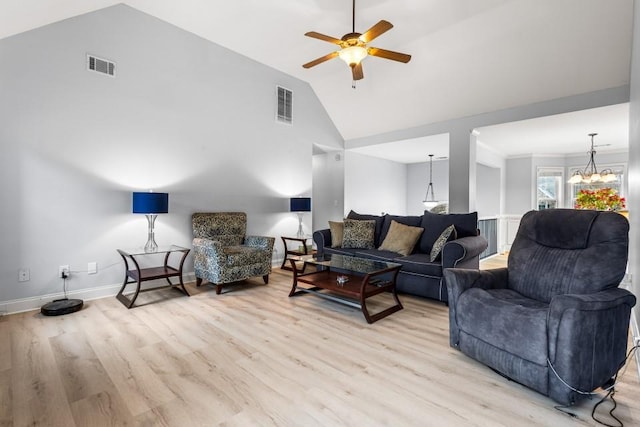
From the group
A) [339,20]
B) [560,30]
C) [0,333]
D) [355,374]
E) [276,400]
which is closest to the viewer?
[276,400]

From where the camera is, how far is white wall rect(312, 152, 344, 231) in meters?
7.11

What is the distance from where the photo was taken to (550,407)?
5.59 feet

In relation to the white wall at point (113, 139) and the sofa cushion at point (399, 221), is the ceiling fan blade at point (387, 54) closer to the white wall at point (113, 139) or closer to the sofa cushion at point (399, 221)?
the sofa cushion at point (399, 221)

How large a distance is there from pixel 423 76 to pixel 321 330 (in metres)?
4.03

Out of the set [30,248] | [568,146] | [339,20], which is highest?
[339,20]

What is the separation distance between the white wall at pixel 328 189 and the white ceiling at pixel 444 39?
208 centimetres

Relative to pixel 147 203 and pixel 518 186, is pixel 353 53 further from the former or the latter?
pixel 518 186

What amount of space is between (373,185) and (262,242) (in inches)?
181

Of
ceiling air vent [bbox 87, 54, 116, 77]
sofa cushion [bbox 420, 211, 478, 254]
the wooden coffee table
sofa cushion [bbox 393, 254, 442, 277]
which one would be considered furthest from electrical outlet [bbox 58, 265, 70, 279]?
sofa cushion [bbox 420, 211, 478, 254]

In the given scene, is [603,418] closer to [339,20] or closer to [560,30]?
[560,30]

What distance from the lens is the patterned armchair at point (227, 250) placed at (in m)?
3.75

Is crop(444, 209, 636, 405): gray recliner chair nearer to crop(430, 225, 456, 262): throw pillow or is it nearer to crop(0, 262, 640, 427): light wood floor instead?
crop(0, 262, 640, 427): light wood floor

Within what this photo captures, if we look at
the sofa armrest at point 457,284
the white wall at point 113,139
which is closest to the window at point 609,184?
the sofa armrest at point 457,284

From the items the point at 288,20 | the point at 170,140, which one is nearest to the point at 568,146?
the point at 288,20
